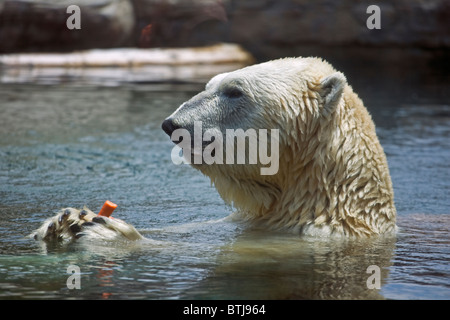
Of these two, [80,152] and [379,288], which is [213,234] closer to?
[379,288]

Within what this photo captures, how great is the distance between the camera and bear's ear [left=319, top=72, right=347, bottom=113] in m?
3.52

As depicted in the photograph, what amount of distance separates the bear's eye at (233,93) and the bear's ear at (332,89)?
407 mm

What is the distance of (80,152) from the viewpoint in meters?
6.55

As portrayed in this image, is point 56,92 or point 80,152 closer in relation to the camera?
point 80,152

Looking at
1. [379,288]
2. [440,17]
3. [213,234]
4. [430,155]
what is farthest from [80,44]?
[379,288]

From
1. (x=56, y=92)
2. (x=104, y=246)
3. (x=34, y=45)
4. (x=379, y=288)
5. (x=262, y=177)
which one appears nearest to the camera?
(x=379, y=288)

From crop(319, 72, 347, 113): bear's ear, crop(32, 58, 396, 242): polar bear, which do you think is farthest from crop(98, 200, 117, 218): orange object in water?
crop(319, 72, 347, 113): bear's ear

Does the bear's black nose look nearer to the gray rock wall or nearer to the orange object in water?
the orange object in water

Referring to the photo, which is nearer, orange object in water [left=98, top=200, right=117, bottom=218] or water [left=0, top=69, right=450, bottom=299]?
water [left=0, top=69, right=450, bottom=299]

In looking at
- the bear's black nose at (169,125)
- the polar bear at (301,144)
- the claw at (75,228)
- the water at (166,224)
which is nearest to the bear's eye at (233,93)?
the polar bear at (301,144)

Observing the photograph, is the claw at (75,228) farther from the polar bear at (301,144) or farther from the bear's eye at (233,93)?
the bear's eye at (233,93)

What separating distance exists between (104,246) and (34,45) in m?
9.95

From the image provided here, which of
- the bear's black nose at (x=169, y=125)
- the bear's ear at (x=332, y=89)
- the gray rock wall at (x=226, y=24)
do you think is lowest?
the bear's black nose at (x=169, y=125)

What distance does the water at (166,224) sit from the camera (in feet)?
9.91
